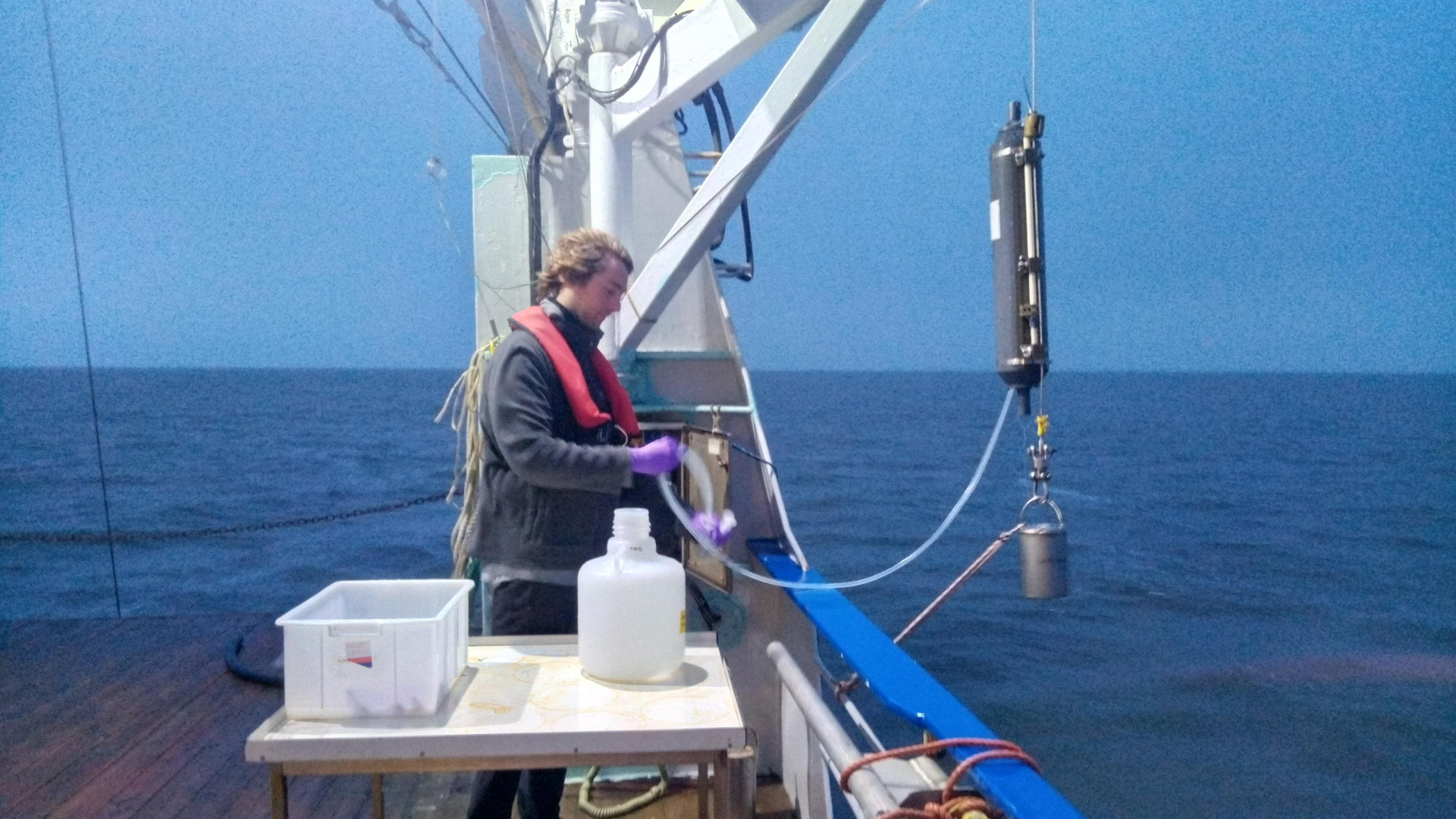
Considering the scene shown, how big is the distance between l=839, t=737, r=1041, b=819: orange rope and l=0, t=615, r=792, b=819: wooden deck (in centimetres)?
150

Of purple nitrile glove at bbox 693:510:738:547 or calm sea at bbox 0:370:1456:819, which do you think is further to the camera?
calm sea at bbox 0:370:1456:819

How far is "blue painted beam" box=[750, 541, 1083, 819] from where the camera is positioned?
1.55 meters

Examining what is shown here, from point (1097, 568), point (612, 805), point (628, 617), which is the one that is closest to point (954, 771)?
point (628, 617)

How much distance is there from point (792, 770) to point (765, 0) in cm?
216

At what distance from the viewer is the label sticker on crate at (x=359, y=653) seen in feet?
4.60

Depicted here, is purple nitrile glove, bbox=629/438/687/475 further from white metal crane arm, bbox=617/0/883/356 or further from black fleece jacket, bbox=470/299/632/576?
white metal crane arm, bbox=617/0/883/356

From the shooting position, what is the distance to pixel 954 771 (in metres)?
1.54

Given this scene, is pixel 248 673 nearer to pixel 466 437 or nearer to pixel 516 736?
pixel 466 437

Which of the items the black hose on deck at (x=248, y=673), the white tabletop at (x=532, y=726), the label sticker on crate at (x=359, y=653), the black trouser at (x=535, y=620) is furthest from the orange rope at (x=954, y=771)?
the black hose on deck at (x=248, y=673)

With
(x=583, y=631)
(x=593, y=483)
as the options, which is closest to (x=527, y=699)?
(x=583, y=631)

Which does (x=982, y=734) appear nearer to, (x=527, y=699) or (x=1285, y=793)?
(x=527, y=699)

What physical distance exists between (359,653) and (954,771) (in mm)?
893

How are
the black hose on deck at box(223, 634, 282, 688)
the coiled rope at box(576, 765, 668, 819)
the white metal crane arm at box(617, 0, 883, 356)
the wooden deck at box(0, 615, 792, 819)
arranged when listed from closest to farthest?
the white metal crane arm at box(617, 0, 883, 356) < the coiled rope at box(576, 765, 668, 819) < the wooden deck at box(0, 615, 792, 819) < the black hose on deck at box(223, 634, 282, 688)

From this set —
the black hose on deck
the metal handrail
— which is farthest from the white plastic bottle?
the black hose on deck
